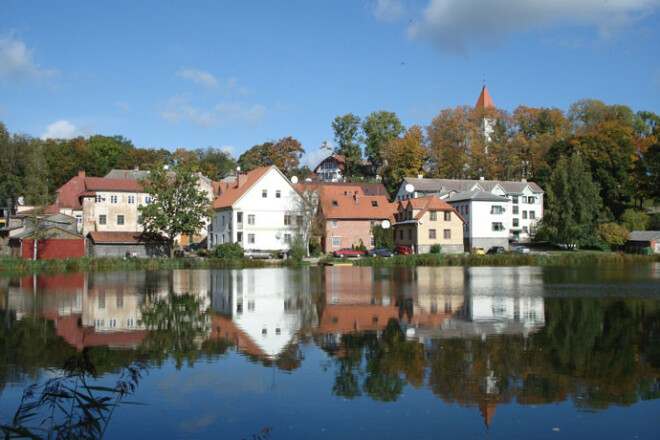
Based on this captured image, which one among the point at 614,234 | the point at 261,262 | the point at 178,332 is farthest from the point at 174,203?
the point at 614,234

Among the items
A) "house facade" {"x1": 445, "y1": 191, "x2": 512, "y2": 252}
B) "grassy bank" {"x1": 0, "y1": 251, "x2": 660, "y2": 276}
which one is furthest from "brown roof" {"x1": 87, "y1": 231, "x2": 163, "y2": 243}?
"house facade" {"x1": 445, "y1": 191, "x2": 512, "y2": 252}

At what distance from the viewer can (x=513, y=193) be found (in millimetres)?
81375

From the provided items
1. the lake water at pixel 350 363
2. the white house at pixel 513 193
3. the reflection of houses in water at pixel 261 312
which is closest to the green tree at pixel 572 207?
A: the white house at pixel 513 193

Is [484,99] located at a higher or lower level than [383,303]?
higher

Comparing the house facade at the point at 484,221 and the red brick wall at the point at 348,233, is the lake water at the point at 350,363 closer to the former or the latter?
the red brick wall at the point at 348,233

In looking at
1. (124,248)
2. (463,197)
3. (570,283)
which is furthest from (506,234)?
(124,248)

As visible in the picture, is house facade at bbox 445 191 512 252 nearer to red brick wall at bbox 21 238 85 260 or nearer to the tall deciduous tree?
the tall deciduous tree

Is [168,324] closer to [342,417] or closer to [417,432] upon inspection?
[342,417]

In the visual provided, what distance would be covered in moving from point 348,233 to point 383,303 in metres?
43.2

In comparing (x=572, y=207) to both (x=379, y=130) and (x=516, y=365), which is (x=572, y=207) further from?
(x=516, y=365)

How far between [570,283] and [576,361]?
23216mm

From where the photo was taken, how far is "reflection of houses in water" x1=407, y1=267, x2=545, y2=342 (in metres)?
18.0

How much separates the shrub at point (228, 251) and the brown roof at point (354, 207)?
39.7 ft

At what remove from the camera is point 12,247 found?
60.9 m
